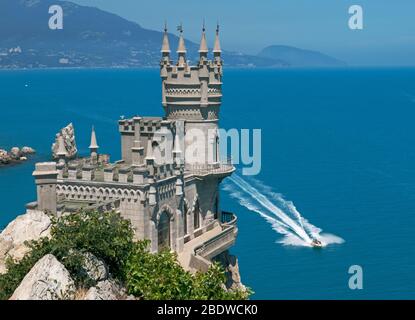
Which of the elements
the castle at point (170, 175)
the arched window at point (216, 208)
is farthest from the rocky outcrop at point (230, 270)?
the arched window at point (216, 208)

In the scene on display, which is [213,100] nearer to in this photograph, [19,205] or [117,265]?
[117,265]

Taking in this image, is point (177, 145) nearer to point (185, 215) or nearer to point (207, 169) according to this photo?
point (207, 169)

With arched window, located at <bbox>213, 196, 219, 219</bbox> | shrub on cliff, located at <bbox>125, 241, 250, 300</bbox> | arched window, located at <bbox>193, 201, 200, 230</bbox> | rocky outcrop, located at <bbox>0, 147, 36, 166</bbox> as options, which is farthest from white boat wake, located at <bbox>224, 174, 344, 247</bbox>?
shrub on cliff, located at <bbox>125, 241, 250, 300</bbox>

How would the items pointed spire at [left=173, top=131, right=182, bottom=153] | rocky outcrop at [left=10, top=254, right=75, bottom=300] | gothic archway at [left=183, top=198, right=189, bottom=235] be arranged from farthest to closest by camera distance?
gothic archway at [left=183, top=198, right=189, bottom=235], pointed spire at [left=173, top=131, right=182, bottom=153], rocky outcrop at [left=10, top=254, right=75, bottom=300]

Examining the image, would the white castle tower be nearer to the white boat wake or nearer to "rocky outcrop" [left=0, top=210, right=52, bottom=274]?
"rocky outcrop" [left=0, top=210, right=52, bottom=274]

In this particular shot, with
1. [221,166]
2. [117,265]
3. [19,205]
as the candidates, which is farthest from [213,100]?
[19,205]

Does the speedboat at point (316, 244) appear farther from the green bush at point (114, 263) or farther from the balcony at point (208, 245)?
the green bush at point (114, 263)
